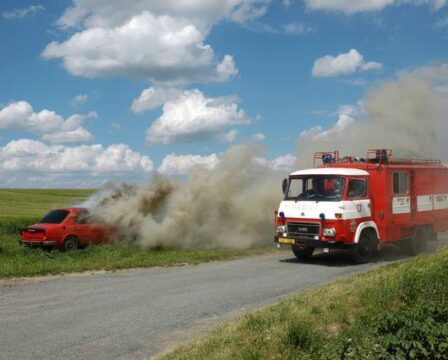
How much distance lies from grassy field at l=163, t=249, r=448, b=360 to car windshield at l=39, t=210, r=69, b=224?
12.1 m

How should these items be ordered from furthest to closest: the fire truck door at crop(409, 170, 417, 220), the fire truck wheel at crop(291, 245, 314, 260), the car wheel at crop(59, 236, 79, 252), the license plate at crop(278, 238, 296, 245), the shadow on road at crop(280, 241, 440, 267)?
the car wheel at crop(59, 236, 79, 252), the fire truck door at crop(409, 170, 417, 220), the fire truck wheel at crop(291, 245, 314, 260), the shadow on road at crop(280, 241, 440, 267), the license plate at crop(278, 238, 296, 245)

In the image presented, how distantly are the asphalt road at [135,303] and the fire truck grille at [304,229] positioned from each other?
89 centimetres

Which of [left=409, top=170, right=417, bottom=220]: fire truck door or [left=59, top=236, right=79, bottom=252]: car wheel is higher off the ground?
[left=409, top=170, right=417, bottom=220]: fire truck door

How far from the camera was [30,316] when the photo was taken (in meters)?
9.43

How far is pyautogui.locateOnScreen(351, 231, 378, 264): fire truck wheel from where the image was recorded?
15.2 metres

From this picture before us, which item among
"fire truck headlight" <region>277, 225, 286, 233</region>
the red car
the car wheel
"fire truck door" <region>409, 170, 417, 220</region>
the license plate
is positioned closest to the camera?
the license plate

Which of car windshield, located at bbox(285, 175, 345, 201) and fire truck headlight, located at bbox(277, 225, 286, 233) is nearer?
car windshield, located at bbox(285, 175, 345, 201)

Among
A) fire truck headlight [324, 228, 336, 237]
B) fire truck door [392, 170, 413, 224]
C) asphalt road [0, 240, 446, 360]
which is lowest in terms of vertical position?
asphalt road [0, 240, 446, 360]

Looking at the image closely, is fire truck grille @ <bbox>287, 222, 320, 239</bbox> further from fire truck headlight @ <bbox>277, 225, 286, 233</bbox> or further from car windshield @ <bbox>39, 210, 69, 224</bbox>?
car windshield @ <bbox>39, 210, 69, 224</bbox>

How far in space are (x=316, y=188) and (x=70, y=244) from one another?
30.3ft

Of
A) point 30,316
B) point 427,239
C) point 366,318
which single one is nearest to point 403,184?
point 427,239

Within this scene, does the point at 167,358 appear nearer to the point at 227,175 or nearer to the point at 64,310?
the point at 64,310

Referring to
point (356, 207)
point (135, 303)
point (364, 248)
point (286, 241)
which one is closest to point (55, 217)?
point (286, 241)

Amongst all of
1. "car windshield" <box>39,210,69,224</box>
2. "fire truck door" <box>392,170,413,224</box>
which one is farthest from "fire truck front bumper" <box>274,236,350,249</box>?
"car windshield" <box>39,210,69,224</box>
